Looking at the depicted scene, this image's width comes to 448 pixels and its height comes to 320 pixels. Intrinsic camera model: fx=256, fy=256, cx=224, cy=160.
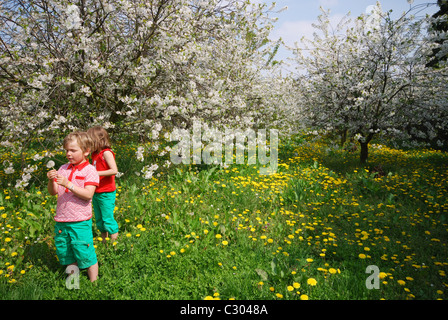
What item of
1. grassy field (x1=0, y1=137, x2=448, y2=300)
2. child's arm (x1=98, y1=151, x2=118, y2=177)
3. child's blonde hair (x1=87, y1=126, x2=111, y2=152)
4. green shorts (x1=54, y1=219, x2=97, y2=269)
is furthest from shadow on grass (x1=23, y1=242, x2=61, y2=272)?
child's blonde hair (x1=87, y1=126, x2=111, y2=152)

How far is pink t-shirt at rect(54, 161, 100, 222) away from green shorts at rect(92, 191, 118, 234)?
651 mm

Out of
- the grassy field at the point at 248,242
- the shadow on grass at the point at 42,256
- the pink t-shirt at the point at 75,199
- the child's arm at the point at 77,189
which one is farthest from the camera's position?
the shadow on grass at the point at 42,256

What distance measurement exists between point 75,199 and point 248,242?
2.08 metres

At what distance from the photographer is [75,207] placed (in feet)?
7.77

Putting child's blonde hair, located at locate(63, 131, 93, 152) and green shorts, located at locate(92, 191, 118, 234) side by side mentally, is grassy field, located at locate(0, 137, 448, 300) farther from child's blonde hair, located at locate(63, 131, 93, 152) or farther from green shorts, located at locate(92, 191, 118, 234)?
child's blonde hair, located at locate(63, 131, 93, 152)

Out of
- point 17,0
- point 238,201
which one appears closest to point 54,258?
point 238,201

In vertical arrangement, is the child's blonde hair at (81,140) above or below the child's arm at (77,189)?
above

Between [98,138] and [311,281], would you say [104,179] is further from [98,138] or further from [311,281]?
[311,281]

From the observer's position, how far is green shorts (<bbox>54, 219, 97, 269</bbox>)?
93.8 inches

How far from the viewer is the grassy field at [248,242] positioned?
251 centimetres

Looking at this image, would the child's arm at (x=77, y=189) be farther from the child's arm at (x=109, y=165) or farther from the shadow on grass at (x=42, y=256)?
the shadow on grass at (x=42, y=256)

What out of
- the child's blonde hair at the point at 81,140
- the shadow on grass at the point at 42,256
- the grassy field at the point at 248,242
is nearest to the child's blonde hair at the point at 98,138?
the child's blonde hair at the point at 81,140

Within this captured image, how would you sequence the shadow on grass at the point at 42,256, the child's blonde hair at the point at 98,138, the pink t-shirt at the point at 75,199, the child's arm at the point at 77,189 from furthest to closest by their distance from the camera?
the child's blonde hair at the point at 98,138
the shadow on grass at the point at 42,256
the pink t-shirt at the point at 75,199
the child's arm at the point at 77,189

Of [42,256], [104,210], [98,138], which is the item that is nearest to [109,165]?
[98,138]
